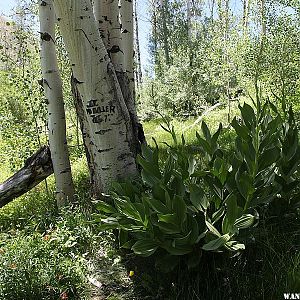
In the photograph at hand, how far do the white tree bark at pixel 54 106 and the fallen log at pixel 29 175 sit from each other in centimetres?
31

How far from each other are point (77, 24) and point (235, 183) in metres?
1.77

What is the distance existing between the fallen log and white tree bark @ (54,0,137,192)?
128 cm

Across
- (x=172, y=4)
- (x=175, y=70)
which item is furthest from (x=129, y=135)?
(x=172, y=4)

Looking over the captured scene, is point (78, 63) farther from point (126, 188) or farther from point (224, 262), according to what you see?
point (224, 262)

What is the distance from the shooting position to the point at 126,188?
2393 mm

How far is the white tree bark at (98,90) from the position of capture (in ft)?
9.30

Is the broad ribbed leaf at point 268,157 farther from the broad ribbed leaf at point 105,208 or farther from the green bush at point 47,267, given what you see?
the green bush at point 47,267

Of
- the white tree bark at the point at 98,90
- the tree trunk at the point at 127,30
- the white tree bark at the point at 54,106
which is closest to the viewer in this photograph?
the white tree bark at the point at 98,90

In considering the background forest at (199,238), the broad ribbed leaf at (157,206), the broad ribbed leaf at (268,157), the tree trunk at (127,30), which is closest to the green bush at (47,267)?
the background forest at (199,238)

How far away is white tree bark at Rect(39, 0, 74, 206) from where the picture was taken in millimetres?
3861

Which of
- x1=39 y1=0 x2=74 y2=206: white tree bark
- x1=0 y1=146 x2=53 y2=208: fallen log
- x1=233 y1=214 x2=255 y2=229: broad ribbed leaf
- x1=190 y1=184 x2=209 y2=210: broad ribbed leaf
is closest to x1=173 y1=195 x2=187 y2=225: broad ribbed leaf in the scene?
x1=190 y1=184 x2=209 y2=210: broad ribbed leaf

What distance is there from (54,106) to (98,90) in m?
1.11

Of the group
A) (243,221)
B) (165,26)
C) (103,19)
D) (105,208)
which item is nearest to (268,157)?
(243,221)

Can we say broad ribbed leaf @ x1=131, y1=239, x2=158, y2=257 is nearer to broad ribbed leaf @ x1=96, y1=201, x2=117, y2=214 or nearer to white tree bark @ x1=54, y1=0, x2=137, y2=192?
broad ribbed leaf @ x1=96, y1=201, x2=117, y2=214
